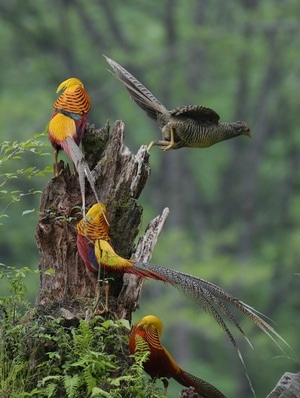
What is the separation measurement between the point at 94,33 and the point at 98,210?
720 inches

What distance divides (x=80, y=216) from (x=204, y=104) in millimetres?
17724

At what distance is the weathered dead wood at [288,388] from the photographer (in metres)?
5.43

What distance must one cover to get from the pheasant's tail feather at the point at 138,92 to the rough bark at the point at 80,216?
1.26 ft

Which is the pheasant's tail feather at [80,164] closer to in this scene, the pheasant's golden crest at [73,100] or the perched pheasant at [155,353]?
the pheasant's golden crest at [73,100]

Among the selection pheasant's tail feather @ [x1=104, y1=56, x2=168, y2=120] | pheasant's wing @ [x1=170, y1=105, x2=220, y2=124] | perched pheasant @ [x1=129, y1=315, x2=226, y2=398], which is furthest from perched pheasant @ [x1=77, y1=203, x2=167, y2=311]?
pheasant's wing @ [x1=170, y1=105, x2=220, y2=124]

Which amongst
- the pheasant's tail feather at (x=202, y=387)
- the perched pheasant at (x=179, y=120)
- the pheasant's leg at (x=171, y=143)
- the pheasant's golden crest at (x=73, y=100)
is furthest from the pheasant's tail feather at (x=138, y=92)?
the pheasant's tail feather at (x=202, y=387)

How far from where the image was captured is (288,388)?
214 inches

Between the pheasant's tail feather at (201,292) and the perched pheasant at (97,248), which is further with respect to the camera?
the perched pheasant at (97,248)

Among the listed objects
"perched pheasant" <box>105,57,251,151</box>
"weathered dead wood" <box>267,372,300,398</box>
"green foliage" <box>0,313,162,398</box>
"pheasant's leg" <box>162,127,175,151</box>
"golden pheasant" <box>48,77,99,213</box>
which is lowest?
"green foliage" <box>0,313,162,398</box>

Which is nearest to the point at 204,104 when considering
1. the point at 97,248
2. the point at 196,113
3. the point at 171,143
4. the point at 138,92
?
the point at 171,143

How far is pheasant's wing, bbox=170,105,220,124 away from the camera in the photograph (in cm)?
707

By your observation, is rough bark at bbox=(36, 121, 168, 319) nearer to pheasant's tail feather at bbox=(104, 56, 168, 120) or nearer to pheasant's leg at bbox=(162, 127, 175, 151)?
pheasant's tail feather at bbox=(104, 56, 168, 120)

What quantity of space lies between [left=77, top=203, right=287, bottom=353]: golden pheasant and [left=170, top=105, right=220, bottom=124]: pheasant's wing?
1188 millimetres

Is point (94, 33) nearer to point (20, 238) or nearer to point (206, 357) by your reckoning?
point (20, 238)
